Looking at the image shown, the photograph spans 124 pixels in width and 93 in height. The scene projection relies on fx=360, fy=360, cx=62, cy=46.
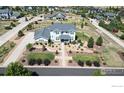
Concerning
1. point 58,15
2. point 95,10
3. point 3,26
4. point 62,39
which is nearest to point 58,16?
point 58,15

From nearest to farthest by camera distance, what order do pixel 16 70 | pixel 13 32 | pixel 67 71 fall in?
1. pixel 16 70
2. pixel 67 71
3. pixel 13 32

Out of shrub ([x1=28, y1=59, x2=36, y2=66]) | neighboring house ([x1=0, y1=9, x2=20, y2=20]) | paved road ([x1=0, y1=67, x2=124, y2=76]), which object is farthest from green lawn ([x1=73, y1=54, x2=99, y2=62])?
neighboring house ([x1=0, y1=9, x2=20, y2=20])

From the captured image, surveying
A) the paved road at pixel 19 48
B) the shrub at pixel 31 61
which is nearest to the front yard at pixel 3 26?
the paved road at pixel 19 48

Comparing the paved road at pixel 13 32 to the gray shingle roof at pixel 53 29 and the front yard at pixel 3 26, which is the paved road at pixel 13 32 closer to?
the front yard at pixel 3 26

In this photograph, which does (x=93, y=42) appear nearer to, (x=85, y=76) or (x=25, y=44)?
(x=85, y=76)

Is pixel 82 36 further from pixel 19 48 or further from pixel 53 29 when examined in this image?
pixel 19 48

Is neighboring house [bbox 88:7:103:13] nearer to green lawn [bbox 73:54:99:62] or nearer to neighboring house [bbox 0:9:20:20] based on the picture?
green lawn [bbox 73:54:99:62]
